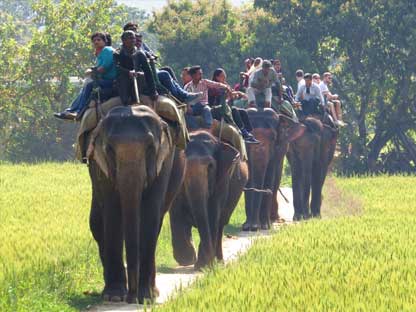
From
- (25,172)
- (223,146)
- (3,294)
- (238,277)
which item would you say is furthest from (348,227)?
(25,172)

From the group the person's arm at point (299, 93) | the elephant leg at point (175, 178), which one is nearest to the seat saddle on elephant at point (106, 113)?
Answer: the elephant leg at point (175, 178)

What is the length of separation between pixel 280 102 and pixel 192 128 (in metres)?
6.82

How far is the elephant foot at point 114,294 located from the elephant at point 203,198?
3433mm

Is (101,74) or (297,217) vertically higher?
(101,74)

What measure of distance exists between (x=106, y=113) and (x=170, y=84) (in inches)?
82.0

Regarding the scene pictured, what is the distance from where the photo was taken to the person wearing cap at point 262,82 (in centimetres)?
2420

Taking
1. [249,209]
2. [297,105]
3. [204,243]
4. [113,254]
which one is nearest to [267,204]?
[249,209]

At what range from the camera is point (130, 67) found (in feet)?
46.6

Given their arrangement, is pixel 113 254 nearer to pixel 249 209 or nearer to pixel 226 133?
pixel 226 133

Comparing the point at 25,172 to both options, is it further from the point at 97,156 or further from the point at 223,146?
the point at 97,156

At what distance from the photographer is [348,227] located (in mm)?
19922

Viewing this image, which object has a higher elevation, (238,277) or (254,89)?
(254,89)

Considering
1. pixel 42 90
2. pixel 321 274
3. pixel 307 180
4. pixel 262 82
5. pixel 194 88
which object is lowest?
pixel 321 274

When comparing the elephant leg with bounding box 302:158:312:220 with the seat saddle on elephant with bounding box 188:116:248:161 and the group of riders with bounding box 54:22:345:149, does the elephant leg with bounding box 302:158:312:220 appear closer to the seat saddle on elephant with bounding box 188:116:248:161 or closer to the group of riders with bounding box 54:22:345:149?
the group of riders with bounding box 54:22:345:149
